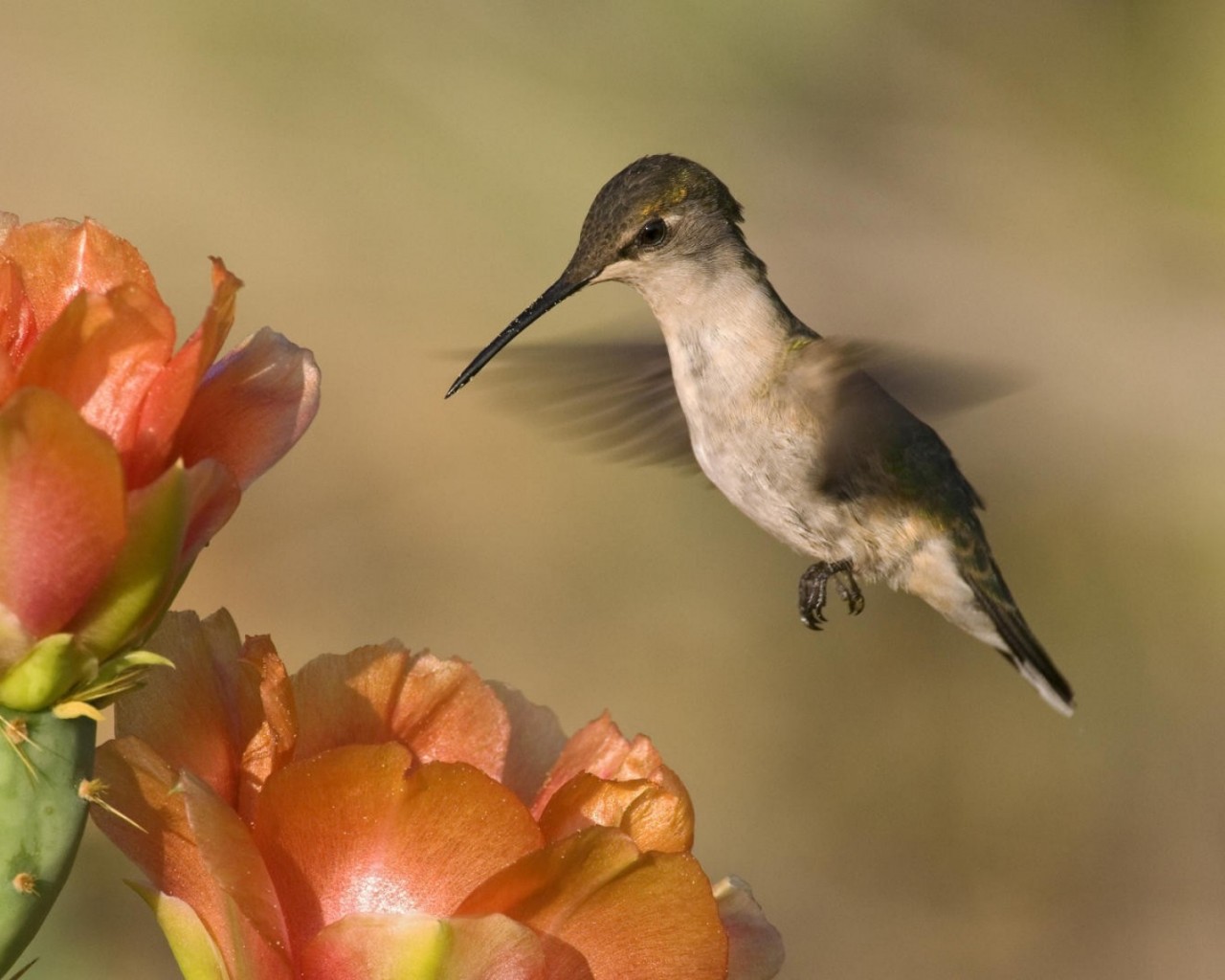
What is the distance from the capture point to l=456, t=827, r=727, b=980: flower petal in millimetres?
738

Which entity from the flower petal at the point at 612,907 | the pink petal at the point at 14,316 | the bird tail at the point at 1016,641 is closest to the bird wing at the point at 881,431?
the bird tail at the point at 1016,641

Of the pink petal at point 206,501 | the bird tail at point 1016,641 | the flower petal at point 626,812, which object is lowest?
the flower petal at point 626,812

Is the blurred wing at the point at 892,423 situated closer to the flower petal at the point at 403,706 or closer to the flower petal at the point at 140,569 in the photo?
the flower petal at the point at 403,706

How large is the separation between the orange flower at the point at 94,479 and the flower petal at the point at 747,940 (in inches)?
14.4

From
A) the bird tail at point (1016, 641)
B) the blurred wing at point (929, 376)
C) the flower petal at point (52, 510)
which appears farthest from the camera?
the bird tail at point (1016, 641)

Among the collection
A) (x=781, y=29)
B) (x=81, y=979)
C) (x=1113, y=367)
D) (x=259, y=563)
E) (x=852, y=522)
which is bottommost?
(x=81, y=979)

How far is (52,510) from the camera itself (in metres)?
0.65

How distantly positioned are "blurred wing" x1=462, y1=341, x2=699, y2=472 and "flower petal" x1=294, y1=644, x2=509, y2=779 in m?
1.38

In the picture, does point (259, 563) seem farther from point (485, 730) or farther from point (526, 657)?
point (485, 730)

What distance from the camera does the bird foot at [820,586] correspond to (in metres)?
2.20

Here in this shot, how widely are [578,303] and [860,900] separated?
1862mm

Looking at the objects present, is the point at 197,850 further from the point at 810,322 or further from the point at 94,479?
the point at 810,322

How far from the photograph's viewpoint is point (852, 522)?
2205 mm

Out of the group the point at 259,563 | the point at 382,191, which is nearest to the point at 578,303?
the point at 382,191
